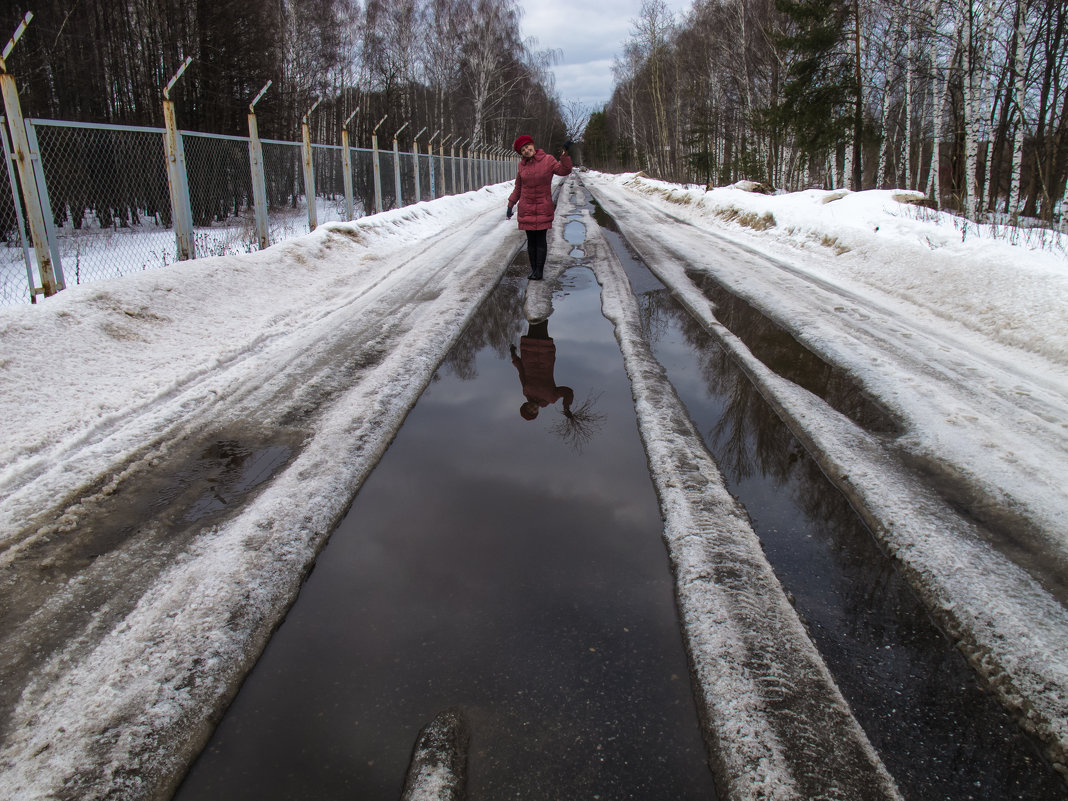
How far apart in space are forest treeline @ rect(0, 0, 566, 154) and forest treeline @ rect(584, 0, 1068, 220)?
40.7ft

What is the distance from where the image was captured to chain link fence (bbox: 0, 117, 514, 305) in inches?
342

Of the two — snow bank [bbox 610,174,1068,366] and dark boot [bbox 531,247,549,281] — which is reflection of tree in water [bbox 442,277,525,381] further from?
snow bank [bbox 610,174,1068,366]

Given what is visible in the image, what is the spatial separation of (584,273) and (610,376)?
4713 millimetres

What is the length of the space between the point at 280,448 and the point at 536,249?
5.73m

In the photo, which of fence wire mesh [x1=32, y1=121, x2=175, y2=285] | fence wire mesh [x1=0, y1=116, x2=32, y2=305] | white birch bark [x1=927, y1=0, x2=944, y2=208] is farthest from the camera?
white birch bark [x1=927, y1=0, x2=944, y2=208]

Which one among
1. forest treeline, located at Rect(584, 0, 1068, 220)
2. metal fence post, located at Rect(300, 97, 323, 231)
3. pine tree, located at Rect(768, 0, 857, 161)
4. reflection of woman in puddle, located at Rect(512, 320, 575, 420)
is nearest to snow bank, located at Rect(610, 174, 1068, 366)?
forest treeline, located at Rect(584, 0, 1068, 220)

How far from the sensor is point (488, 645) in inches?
84.4

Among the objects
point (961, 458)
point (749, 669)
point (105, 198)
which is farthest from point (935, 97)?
point (749, 669)

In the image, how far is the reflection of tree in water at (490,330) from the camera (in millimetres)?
5328

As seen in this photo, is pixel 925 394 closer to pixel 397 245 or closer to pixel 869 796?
pixel 869 796

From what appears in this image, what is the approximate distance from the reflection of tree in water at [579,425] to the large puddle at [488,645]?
6cm

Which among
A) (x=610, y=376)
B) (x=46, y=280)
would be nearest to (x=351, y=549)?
(x=610, y=376)

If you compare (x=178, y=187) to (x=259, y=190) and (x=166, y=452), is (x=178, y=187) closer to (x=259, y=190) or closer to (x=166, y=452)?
(x=259, y=190)

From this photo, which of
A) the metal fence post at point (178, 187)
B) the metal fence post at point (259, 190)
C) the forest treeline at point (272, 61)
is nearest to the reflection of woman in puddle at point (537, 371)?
the metal fence post at point (178, 187)
